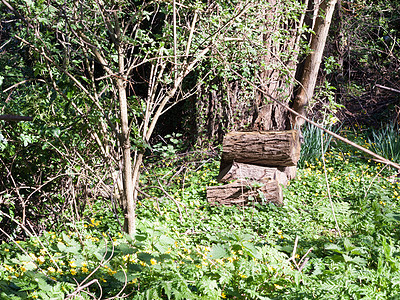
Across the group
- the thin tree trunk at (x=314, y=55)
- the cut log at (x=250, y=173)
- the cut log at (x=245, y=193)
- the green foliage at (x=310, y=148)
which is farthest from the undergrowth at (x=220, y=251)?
the thin tree trunk at (x=314, y=55)

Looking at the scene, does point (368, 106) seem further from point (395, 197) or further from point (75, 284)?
point (75, 284)

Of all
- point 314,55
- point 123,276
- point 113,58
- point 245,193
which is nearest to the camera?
point 123,276

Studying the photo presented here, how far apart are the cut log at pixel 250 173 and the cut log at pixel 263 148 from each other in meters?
0.09

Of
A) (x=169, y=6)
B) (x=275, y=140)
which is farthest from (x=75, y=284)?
(x=275, y=140)

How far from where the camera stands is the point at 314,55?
6488 mm

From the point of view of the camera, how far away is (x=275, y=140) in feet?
16.0

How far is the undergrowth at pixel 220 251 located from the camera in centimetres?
207

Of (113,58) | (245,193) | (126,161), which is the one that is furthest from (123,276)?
(245,193)

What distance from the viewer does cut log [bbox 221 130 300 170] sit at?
4.83m

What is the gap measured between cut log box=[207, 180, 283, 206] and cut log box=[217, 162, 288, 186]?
0.16 metres

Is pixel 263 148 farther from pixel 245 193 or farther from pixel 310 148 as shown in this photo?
pixel 310 148

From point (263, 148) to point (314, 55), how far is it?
244cm

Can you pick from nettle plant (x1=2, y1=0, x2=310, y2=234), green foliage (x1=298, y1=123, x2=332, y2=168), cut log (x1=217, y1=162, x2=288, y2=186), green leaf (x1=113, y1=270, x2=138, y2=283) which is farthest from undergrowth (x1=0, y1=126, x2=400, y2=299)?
nettle plant (x1=2, y1=0, x2=310, y2=234)

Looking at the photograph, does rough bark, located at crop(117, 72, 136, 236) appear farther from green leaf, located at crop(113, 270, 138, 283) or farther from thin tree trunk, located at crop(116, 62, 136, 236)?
green leaf, located at crop(113, 270, 138, 283)
